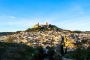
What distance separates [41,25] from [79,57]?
131 metres

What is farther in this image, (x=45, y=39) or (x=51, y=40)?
(x=45, y=39)

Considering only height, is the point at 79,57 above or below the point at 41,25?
below

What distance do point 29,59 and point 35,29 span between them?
455 ft

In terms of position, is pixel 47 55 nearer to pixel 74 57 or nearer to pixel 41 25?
pixel 74 57

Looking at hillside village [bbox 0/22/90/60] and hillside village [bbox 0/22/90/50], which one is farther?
hillside village [bbox 0/22/90/50]

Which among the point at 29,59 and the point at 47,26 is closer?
the point at 29,59

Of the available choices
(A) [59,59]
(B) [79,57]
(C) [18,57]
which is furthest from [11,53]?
(A) [59,59]

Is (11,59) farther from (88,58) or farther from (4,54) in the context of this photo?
(88,58)

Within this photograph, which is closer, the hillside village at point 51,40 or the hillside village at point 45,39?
the hillside village at point 51,40

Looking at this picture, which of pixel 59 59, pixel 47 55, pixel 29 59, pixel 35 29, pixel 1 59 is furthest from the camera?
pixel 35 29

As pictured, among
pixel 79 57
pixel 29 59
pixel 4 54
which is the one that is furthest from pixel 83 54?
pixel 4 54

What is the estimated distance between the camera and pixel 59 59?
136 feet

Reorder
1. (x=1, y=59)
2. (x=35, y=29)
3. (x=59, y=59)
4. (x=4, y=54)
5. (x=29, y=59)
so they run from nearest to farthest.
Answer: (x=1, y=59), (x=4, y=54), (x=29, y=59), (x=59, y=59), (x=35, y=29)

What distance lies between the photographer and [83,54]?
34094 millimetres
